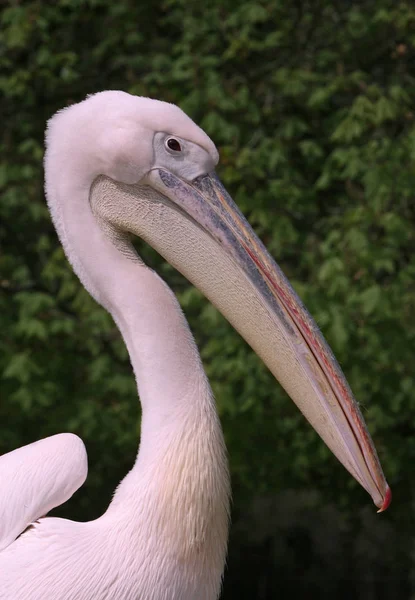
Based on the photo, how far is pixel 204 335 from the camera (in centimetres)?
612

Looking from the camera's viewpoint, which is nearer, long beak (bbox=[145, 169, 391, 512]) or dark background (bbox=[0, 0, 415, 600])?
long beak (bbox=[145, 169, 391, 512])

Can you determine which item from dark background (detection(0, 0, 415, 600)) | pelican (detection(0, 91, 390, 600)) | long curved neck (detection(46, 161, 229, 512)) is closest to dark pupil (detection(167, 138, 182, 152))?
pelican (detection(0, 91, 390, 600))

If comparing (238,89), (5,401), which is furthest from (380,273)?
(5,401)

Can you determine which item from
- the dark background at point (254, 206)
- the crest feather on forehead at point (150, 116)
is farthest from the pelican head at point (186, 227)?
the dark background at point (254, 206)

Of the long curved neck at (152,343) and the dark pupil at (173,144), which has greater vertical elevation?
the dark pupil at (173,144)

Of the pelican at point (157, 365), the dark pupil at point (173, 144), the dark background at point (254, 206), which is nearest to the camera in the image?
the pelican at point (157, 365)

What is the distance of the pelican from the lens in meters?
2.40

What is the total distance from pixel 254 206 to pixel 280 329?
129 inches

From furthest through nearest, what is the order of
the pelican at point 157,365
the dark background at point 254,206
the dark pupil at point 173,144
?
1. the dark background at point 254,206
2. the dark pupil at point 173,144
3. the pelican at point 157,365

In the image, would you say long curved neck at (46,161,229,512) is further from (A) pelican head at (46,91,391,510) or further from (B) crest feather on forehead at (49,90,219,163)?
(B) crest feather on forehead at (49,90,219,163)

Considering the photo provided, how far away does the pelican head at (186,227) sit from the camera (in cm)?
245

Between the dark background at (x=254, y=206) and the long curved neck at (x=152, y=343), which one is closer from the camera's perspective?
the long curved neck at (x=152, y=343)

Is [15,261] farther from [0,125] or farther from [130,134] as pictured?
[130,134]

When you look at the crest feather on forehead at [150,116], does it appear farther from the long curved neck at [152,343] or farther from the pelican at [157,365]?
the long curved neck at [152,343]
